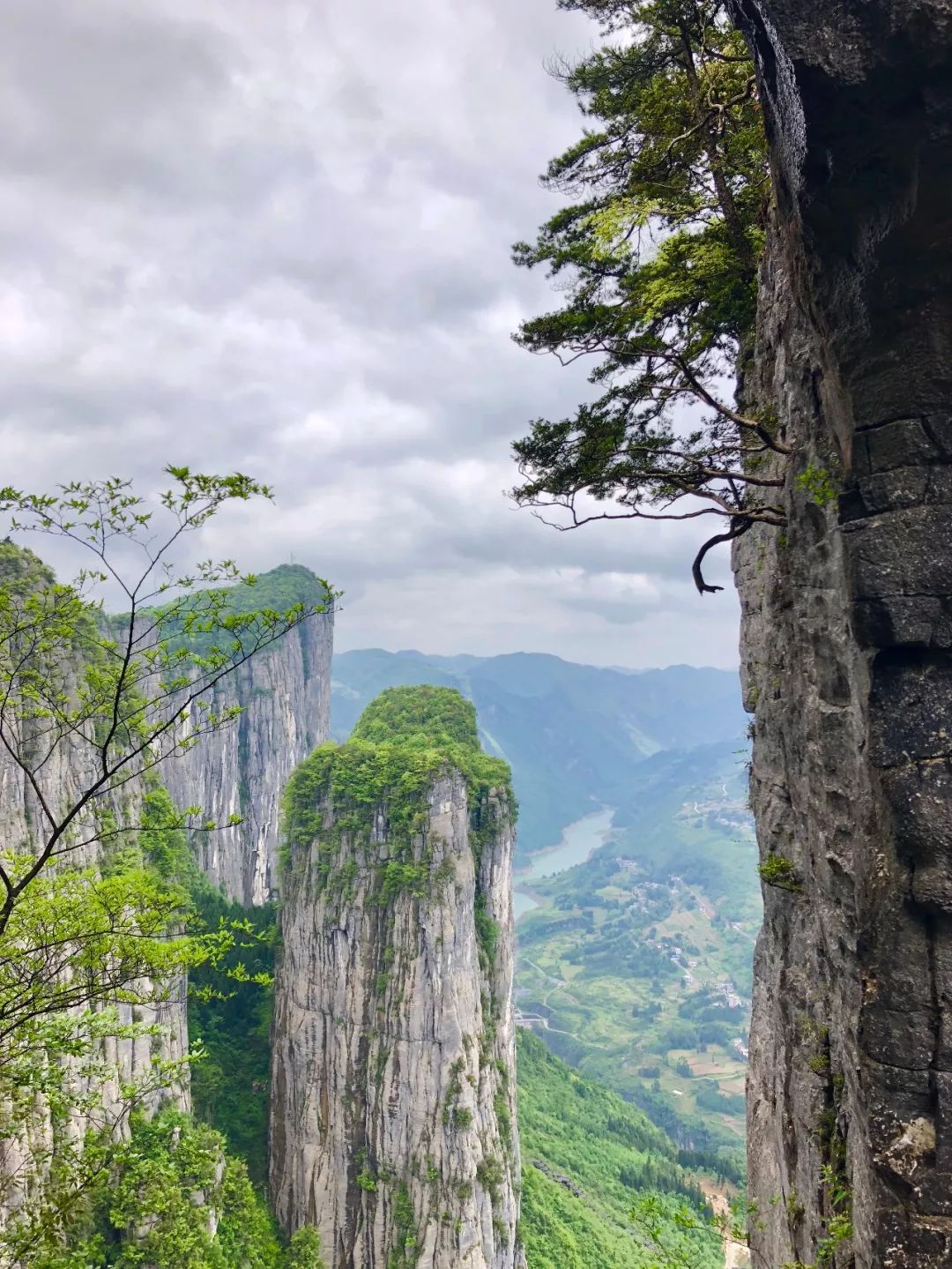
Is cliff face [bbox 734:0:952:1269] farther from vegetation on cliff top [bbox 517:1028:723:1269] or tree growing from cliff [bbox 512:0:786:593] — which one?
vegetation on cliff top [bbox 517:1028:723:1269]

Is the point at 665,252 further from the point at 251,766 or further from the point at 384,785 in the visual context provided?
the point at 251,766

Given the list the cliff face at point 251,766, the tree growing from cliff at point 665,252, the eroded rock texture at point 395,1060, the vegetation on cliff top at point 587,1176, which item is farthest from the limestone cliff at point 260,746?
the tree growing from cliff at point 665,252

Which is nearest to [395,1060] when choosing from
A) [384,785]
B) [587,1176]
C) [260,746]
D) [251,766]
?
[384,785]

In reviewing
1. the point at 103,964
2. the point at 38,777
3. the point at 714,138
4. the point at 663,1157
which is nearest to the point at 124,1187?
the point at 38,777

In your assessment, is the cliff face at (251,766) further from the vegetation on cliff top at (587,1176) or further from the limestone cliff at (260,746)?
the vegetation on cliff top at (587,1176)

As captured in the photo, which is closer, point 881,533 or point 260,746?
point 881,533

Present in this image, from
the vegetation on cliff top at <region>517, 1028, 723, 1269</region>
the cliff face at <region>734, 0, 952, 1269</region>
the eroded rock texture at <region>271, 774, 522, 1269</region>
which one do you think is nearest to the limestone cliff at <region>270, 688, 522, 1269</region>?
the eroded rock texture at <region>271, 774, 522, 1269</region>
